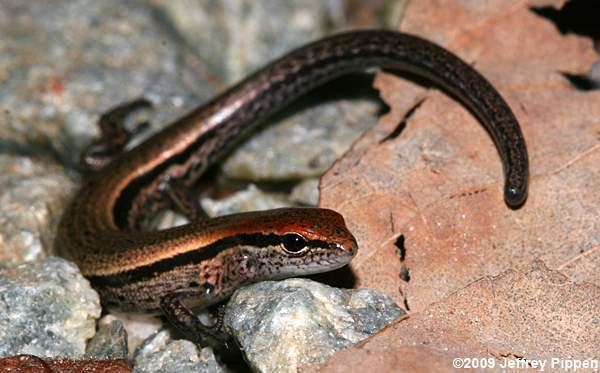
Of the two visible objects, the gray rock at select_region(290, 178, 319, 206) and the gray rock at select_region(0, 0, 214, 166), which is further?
the gray rock at select_region(0, 0, 214, 166)

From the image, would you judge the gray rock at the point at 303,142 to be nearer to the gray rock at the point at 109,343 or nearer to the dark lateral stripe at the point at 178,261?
the dark lateral stripe at the point at 178,261

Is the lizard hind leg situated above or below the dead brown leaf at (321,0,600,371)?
below

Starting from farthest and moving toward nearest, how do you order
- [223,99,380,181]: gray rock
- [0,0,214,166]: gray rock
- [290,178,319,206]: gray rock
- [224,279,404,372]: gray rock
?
[0,0,214,166]: gray rock → [223,99,380,181]: gray rock → [290,178,319,206]: gray rock → [224,279,404,372]: gray rock

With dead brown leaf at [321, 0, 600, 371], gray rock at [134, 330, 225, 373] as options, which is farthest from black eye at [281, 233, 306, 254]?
gray rock at [134, 330, 225, 373]

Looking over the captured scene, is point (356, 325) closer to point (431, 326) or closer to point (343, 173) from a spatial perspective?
point (431, 326)

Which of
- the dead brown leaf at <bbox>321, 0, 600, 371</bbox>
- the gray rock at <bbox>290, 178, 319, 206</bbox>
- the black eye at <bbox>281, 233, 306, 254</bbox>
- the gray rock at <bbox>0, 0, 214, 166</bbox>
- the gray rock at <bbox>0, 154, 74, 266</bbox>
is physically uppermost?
the dead brown leaf at <bbox>321, 0, 600, 371</bbox>

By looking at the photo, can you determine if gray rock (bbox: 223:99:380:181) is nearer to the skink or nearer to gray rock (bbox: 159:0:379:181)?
the skink

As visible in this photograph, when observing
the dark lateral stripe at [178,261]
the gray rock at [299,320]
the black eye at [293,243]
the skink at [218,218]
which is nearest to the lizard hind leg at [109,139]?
the skink at [218,218]

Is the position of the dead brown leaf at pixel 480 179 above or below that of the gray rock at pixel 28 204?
above
